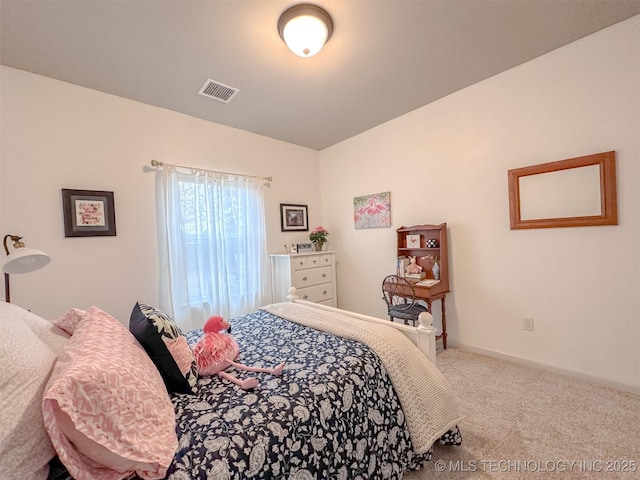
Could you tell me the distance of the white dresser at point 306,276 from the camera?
3322 millimetres

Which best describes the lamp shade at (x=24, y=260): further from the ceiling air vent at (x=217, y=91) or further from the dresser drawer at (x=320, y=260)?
the dresser drawer at (x=320, y=260)

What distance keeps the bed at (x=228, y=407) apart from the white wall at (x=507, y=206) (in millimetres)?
1454

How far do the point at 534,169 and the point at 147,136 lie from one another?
3.58 meters

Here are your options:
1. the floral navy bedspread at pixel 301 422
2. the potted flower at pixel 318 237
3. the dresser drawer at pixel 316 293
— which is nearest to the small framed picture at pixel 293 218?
the potted flower at pixel 318 237

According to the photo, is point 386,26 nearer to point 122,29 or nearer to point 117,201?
point 122,29

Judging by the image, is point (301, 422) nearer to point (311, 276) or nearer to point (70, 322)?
point (70, 322)

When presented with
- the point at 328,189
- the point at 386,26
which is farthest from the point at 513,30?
the point at 328,189

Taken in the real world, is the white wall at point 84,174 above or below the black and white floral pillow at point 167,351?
above

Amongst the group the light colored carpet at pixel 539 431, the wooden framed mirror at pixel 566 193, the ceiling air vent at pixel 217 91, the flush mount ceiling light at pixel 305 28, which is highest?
the ceiling air vent at pixel 217 91

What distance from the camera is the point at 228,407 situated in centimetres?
101

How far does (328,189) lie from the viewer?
4.08 metres

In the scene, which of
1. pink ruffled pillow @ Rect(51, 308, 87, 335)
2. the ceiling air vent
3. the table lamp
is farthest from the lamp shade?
the ceiling air vent

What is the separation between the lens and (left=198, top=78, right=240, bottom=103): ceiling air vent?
236cm

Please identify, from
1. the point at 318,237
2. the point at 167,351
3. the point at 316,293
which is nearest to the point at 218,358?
the point at 167,351
